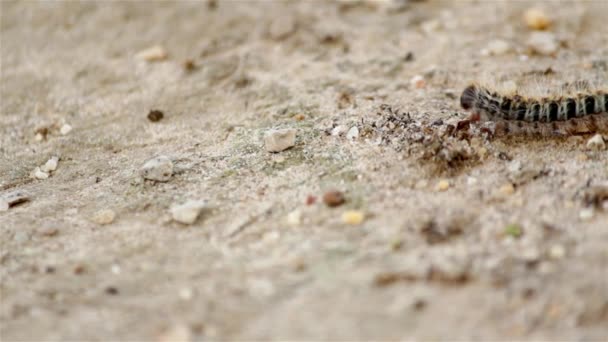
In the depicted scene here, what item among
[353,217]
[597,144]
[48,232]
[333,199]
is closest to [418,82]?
[597,144]

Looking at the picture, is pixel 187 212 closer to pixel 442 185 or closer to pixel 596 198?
pixel 442 185

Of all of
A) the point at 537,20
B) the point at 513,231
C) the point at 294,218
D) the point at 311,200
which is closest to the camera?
the point at 513,231

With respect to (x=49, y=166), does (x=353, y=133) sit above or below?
above

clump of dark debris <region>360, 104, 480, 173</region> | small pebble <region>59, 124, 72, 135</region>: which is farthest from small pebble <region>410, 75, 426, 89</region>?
small pebble <region>59, 124, 72, 135</region>

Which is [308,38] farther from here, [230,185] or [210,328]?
[210,328]

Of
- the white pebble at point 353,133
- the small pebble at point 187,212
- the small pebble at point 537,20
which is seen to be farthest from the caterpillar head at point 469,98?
the small pebble at point 537,20

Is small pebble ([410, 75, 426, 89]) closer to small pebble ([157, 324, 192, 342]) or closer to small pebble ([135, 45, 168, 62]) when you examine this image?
small pebble ([135, 45, 168, 62])
